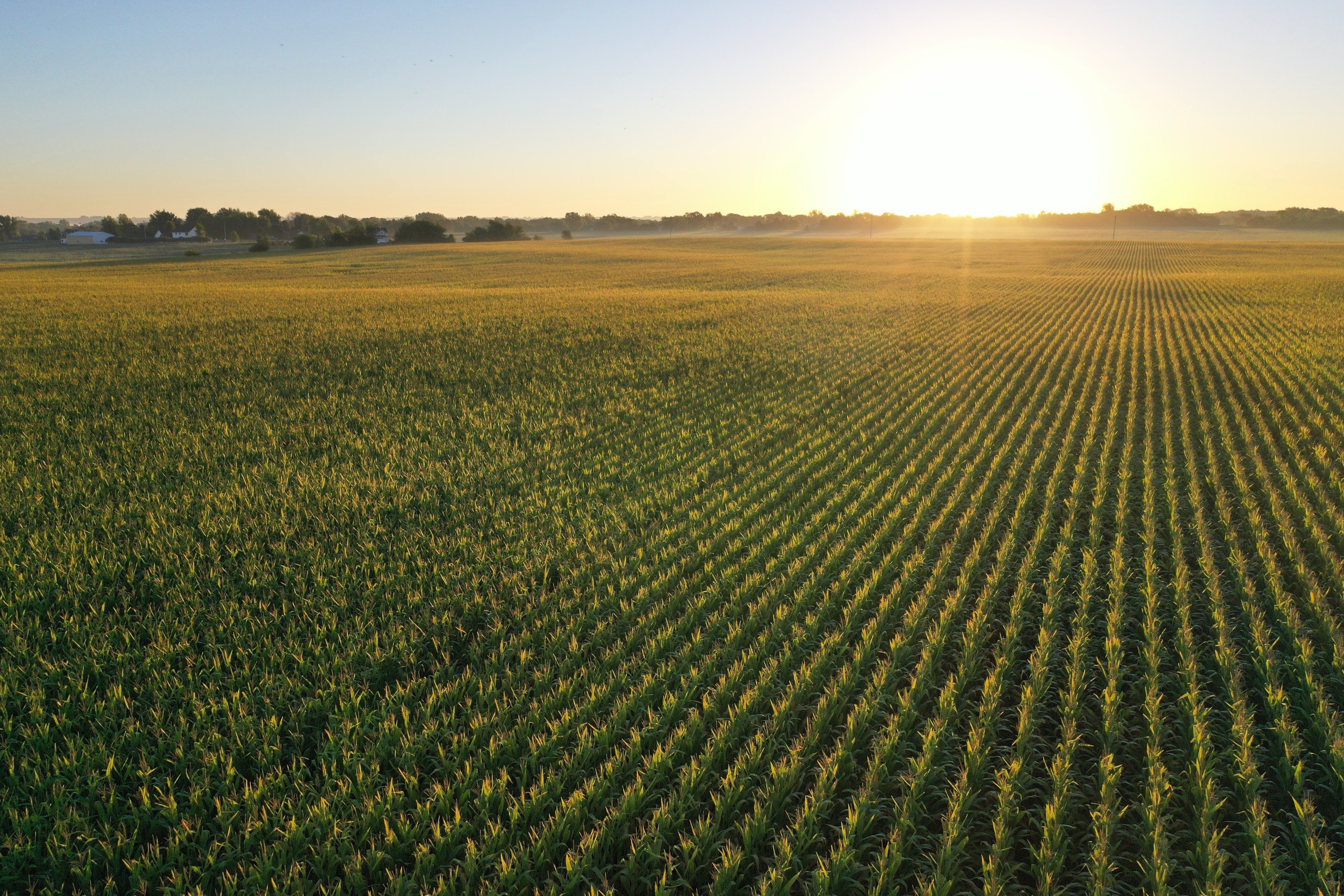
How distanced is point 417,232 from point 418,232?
0.07 metres

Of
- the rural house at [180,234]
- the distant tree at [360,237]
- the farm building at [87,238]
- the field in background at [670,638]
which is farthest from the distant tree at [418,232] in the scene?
the field in background at [670,638]

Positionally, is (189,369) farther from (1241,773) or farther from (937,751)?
(1241,773)

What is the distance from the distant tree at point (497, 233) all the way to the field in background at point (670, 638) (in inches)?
3611

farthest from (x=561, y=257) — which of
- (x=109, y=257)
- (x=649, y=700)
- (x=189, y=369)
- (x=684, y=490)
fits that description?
(x=649, y=700)

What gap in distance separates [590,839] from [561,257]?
226ft

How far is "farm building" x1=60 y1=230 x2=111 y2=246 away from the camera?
325 ft

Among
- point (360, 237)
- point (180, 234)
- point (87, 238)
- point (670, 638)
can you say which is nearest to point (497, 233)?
point (360, 237)

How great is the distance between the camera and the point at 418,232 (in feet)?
299

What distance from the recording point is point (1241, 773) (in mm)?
4277

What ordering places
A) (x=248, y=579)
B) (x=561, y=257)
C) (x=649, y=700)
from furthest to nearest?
1. (x=561, y=257)
2. (x=248, y=579)
3. (x=649, y=700)

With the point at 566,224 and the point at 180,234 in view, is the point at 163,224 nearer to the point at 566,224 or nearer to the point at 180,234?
the point at 180,234

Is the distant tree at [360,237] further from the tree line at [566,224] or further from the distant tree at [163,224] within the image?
the distant tree at [163,224]

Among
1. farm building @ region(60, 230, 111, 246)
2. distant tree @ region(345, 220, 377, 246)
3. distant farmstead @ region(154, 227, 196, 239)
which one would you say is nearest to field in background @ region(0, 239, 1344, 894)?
distant tree @ region(345, 220, 377, 246)

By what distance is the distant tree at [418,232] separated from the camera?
299ft
